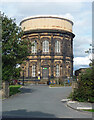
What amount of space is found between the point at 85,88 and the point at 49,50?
94.1 feet

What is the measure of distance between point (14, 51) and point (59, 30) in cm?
2483

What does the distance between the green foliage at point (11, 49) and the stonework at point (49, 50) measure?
70.6 feet

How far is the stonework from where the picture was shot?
43.1m

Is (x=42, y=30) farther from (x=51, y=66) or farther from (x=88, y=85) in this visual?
(x=88, y=85)

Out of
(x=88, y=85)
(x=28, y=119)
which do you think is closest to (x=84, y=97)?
(x=88, y=85)

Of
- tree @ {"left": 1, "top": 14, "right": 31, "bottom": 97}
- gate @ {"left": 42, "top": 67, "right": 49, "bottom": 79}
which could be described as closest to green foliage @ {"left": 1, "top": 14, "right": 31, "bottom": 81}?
tree @ {"left": 1, "top": 14, "right": 31, "bottom": 97}

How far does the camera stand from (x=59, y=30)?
1724 inches

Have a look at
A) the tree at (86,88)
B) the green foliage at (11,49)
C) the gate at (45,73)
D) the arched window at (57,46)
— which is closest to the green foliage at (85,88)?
the tree at (86,88)

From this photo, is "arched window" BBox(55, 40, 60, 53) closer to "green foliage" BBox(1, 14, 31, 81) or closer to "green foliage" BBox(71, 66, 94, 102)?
"green foliage" BBox(1, 14, 31, 81)

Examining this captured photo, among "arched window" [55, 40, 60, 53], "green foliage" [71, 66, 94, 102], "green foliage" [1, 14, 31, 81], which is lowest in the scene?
"green foliage" [71, 66, 94, 102]

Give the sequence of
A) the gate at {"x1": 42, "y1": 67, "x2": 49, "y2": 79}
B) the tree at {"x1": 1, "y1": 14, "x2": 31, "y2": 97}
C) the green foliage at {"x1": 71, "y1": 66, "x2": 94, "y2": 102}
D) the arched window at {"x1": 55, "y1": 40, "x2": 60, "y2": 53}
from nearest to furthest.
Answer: the green foliage at {"x1": 71, "y1": 66, "x2": 94, "y2": 102} → the tree at {"x1": 1, "y1": 14, "x2": 31, "y2": 97} → the gate at {"x1": 42, "y1": 67, "x2": 49, "y2": 79} → the arched window at {"x1": 55, "y1": 40, "x2": 60, "y2": 53}

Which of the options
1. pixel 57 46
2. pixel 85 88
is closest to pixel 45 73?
pixel 57 46

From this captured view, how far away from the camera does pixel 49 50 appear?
143 feet

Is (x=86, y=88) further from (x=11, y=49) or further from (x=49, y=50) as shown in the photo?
(x=49, y=50)
